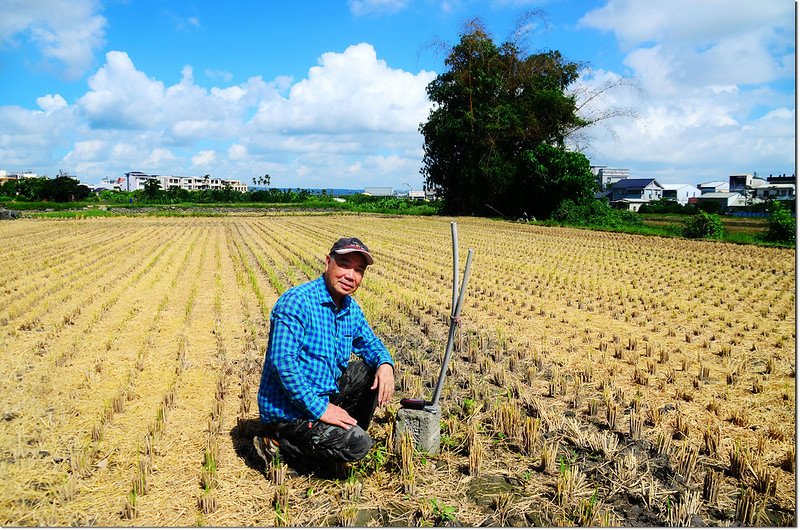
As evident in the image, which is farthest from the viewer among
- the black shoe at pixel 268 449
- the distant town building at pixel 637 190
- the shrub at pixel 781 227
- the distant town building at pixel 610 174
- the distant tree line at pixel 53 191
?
the distant town building at pixel 610 174

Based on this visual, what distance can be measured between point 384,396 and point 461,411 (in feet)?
3.80

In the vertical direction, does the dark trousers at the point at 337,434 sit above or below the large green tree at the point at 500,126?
below

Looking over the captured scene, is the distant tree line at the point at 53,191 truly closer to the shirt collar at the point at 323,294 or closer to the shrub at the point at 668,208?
the shrub at the point at 668,208

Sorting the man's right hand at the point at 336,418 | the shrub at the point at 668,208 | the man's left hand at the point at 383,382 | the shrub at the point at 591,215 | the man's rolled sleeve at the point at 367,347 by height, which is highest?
the shrub at the point at 668,208

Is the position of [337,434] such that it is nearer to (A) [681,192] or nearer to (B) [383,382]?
(B) [383,382]

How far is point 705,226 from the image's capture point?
18.7 m

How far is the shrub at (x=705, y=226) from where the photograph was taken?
60.8ft

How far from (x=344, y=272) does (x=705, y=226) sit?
62.5 feet

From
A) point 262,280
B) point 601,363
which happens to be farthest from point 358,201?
point 601,363

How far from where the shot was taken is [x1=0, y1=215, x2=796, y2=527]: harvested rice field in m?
2.96

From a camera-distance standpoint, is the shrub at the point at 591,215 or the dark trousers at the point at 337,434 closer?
the dark trousers at the point at 337,434

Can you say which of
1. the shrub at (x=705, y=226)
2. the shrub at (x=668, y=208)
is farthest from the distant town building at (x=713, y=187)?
the shrub at (x=705, y=226)

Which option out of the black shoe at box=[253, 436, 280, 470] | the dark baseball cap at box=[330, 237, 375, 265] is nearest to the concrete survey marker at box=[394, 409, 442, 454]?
the black shoe at box=[253, 436, 280, 470]

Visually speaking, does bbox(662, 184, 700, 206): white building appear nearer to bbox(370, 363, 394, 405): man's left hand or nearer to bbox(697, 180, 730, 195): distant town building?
bbox(697, 180, 730, 195): distant town building
